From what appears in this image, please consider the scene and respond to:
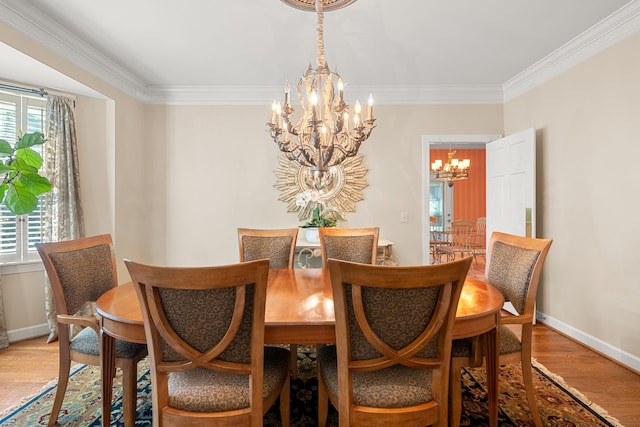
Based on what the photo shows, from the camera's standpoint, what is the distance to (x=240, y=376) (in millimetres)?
1325

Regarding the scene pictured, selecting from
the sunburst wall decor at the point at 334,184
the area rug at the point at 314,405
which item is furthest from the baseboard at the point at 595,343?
the sunburst wall decor at the point at 334,184

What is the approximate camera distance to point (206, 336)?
1211 millimetres

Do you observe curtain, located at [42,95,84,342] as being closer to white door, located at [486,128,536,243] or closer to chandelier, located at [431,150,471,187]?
white door, located at [486,128,536,243]

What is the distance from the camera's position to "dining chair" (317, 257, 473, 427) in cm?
114

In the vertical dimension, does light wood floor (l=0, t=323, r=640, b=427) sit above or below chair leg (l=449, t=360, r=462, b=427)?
below

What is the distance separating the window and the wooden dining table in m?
1.93

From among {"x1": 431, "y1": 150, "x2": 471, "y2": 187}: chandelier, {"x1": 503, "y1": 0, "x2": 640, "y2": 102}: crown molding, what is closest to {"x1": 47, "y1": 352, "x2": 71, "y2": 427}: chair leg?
{"x1": 503, "y1": 0, "x2": 640, "y2": 102}: crown molding

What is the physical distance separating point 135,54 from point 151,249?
2.13m

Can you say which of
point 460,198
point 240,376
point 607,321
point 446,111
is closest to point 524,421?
point 607,321

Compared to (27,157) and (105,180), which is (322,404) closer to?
(27,157)

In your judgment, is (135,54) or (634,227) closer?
(634,227)

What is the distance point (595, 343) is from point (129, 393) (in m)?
3.39

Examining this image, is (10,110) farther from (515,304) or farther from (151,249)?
(515,304)

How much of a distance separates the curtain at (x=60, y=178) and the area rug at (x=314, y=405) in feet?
3.92
